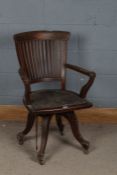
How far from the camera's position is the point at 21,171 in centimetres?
212

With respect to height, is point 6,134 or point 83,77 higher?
point 83,77

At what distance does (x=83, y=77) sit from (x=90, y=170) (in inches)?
35.7

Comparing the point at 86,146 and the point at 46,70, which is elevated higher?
the point at 46,70

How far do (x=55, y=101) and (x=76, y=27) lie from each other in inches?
29.4

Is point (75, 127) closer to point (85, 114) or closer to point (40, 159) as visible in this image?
point (40, 159)

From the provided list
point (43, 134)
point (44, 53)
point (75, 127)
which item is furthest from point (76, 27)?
point (43, 134)

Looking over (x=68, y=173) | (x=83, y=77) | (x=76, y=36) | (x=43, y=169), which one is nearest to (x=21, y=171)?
(x=43, y=169)

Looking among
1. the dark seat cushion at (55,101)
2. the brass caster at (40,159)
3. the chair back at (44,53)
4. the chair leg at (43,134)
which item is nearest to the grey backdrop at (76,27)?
the chair back at (44,53)

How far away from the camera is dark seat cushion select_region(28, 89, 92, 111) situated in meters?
2.14

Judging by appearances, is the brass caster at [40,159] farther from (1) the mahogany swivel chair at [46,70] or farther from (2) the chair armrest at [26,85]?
(2) the chair armrest at [26,85]

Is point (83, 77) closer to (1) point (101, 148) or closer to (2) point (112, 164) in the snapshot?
(1) point (101, 148)

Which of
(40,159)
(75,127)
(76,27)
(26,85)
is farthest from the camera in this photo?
(76,27)

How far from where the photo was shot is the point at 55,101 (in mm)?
2227

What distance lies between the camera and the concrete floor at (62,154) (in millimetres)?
2137
